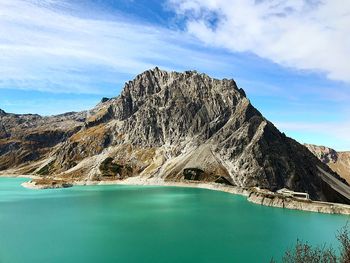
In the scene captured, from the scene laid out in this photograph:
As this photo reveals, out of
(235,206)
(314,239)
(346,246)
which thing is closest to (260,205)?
(235,206)

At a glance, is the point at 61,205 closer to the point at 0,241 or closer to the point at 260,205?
the point at 0,241

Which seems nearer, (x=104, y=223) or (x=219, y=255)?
(x=219, y=255)

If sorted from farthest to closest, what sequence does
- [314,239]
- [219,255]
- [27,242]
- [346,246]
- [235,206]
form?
[235,206]
[314,239]
[27,242]
[219,255]
[346,246]

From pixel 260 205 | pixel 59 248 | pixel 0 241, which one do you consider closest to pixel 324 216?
pixel 260 205

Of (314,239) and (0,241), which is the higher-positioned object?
(314,239)

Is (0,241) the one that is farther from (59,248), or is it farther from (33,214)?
(33,214)

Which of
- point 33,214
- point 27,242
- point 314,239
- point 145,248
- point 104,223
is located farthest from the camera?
point 33,214
